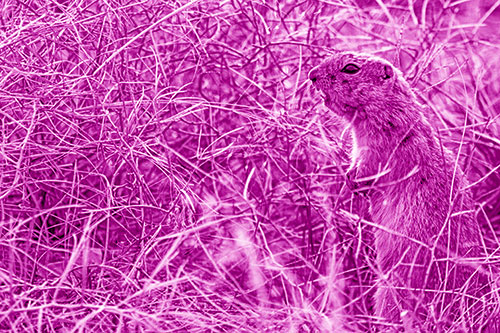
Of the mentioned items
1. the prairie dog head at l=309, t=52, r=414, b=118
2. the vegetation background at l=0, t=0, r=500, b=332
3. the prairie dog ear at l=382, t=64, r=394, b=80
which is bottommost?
the vegetation background at l=0, t=0, r=500, b=332

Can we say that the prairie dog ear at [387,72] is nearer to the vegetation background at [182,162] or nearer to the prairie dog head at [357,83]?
the prairie dog head at [357,83]

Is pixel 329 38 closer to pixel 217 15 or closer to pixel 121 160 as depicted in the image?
pixel 217 15

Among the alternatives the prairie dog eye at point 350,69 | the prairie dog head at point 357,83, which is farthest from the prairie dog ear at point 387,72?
the prairie dog eye at point 350,69

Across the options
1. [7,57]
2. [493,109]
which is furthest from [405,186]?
[7,57]

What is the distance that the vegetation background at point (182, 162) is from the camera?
282cm

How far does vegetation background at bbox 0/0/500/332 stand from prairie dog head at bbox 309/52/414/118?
14 cm

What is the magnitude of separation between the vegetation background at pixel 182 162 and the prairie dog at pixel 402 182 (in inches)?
4.0

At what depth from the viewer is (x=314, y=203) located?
3.39m

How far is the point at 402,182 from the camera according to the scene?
3.29 meters

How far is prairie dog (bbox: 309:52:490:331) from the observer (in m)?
2.99

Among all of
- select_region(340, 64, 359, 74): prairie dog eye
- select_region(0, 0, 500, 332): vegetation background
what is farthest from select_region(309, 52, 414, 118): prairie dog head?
select_region(0, 0, 500, 332): vegetation background

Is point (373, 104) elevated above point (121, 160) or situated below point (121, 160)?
above

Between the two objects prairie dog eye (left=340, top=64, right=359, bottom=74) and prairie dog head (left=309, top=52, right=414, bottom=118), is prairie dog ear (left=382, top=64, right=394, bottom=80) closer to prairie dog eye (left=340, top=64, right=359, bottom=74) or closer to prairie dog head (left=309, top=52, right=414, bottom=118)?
prairie dog head (left=309, top=52, right=414, bottom=118)

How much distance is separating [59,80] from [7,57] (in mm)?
204
